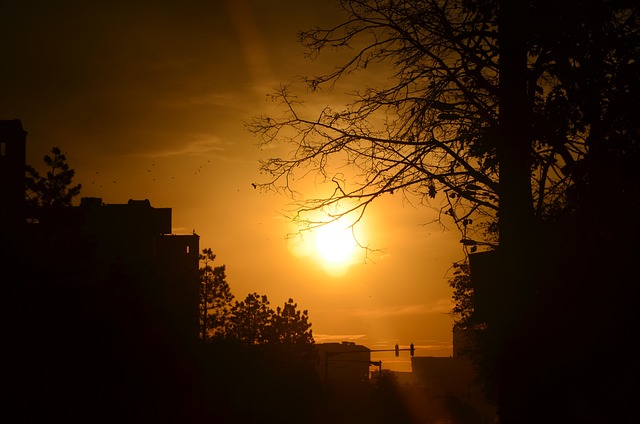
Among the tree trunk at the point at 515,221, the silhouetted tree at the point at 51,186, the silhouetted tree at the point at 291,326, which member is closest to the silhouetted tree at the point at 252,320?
the silhouetted tree at the point at 291,326

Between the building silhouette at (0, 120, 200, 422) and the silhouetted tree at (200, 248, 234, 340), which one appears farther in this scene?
the silhouetted tree at (200, 248, 234, 340)

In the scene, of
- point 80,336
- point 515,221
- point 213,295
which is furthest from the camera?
point 213,295

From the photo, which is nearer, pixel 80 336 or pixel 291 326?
pixel 80 336

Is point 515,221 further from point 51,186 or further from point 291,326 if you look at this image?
point 291,326

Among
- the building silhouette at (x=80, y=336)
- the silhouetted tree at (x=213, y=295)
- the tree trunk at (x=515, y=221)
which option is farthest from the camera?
the silhouetted tree at (x=213, y=295)

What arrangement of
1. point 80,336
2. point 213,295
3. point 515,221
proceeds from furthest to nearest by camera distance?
1. point 213,295
2. point 80,336
3. point 515,221

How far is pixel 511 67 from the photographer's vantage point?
10.8 m

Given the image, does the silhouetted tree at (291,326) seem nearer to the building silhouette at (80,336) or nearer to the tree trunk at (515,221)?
the building silhouette at (80,336)

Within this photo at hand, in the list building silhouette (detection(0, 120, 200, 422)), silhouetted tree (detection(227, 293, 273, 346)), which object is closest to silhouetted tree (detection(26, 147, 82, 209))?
building silhouette (detection(0, 120, 200, 422))

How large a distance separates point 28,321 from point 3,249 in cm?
254

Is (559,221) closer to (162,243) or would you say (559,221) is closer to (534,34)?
(534,34)

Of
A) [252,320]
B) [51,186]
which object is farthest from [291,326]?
[51,186]

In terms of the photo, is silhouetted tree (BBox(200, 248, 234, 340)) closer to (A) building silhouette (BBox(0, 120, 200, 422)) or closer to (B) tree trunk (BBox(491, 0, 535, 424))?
(A) building silhouette (BBox(0, 120, 200, 422))

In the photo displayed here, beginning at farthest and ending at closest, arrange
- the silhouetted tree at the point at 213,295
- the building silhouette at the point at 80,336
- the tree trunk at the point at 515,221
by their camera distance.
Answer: the silhouetted tree at the point at 213,295
the building silhouette at the point at 80,336
the tree trunk at the point at 515,221
